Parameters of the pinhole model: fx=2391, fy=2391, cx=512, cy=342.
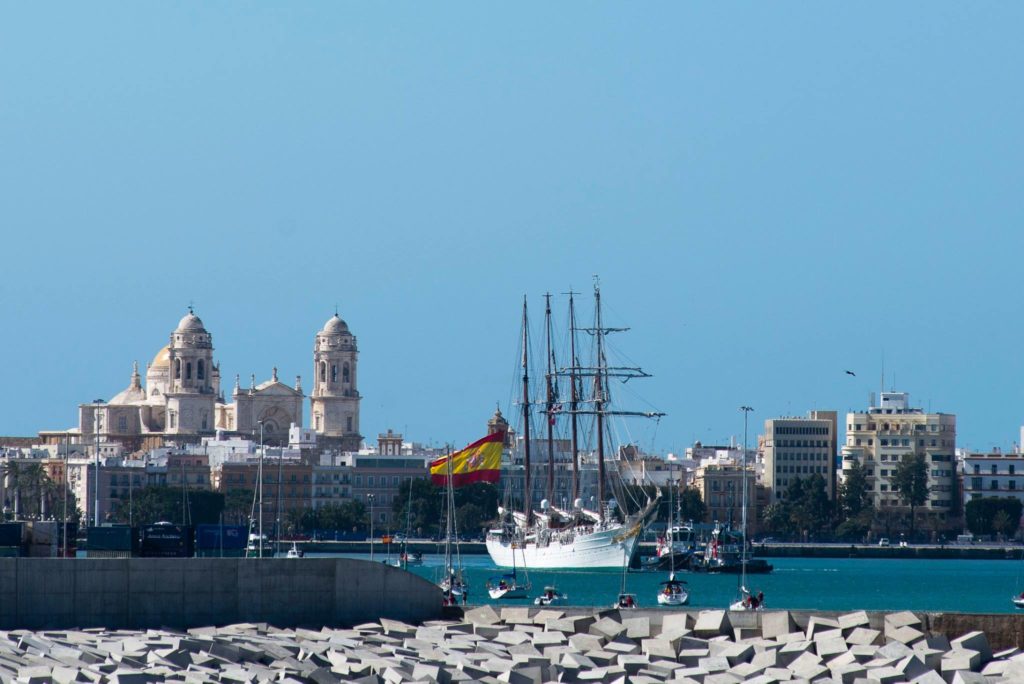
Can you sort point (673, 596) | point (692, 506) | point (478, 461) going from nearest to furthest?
1. point (673, 596)
2. point (478, 461)
3. point (692, 506)

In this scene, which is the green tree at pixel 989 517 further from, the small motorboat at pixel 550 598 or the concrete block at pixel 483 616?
the concrete block at pixel 483 616

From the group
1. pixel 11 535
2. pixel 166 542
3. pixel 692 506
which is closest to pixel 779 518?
pixel 692 506

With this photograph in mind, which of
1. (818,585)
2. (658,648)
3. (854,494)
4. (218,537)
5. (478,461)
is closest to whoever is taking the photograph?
(658,648)

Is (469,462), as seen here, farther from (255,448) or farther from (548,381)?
(255,448)

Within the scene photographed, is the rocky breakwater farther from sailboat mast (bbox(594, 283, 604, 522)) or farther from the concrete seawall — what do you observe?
sailboat mast (bbox(594, 283, 604, 522))

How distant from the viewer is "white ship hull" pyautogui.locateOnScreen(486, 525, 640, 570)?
9694cm

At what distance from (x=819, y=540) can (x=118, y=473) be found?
4985 centimetres

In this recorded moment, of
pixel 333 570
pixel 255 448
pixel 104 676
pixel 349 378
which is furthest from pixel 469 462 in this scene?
pixel 349 378

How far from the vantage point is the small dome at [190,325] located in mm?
183250

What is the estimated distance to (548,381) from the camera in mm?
100938

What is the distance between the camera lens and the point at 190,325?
602 feet

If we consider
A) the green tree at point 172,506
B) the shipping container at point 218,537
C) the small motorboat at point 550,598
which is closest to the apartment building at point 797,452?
the green tree at point 172,506

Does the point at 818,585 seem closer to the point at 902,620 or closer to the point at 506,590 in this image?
A: the point at 506,590

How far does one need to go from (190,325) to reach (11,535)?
487 ft
